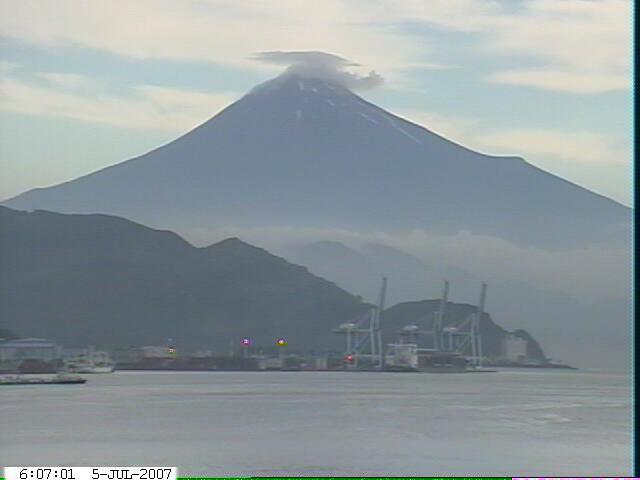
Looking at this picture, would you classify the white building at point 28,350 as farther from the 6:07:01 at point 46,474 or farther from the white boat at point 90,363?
the 6:07:01 at point 46,474

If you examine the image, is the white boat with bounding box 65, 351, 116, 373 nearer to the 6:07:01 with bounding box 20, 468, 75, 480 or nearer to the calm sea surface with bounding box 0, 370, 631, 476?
the calm sea surface with bounding box 0, 370, 631, 476

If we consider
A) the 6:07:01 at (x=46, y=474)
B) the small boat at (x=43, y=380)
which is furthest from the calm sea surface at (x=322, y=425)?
the 6:07:01 at (x=46, y=474)

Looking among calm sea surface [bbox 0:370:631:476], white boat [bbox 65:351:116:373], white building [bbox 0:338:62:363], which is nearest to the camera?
calm sea surface [bbox 0:370:631:476]

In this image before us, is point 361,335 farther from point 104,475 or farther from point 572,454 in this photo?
point 104,475

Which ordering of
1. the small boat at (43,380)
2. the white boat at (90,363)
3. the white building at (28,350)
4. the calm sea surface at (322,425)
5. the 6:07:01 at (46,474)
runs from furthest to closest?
the white boat at (90,363) → the white building at (28,350) → the small boat at (43,380) → the calm sea surface at (322,425) → the 6:07:01 at (46,474)


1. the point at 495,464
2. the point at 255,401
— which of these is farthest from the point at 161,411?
the point at 495,464

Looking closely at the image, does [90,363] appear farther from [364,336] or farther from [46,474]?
[46,474]

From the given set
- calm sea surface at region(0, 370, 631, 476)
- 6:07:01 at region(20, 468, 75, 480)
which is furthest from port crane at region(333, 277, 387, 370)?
6:07:01 at region(20, 468, 75, 480)

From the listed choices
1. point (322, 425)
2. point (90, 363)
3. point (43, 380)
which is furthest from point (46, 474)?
point (90, 363)
